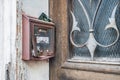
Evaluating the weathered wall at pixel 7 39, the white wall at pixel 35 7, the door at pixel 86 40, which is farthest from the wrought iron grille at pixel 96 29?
the weathered wall at pixel 7 39

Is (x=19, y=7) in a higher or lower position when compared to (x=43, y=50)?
higher

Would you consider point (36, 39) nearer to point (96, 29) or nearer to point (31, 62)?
point (31, 62)

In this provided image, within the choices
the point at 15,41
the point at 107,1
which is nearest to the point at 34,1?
the point at 15,41

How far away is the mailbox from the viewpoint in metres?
0.80

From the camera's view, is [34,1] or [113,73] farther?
[34,1]

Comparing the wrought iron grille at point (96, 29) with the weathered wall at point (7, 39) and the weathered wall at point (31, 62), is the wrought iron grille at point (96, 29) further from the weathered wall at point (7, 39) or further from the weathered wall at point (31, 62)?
the weathered wall at point (7, 39)

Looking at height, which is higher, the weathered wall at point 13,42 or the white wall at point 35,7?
the white wall at point 35,7

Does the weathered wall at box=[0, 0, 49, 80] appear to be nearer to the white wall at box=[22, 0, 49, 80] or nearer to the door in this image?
the white wall at box=[22, 0, 49, 80]

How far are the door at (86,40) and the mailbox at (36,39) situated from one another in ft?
0.14

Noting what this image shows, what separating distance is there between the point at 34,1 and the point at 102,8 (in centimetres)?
28

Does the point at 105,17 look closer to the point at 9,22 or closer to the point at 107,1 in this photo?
the point at 107,1

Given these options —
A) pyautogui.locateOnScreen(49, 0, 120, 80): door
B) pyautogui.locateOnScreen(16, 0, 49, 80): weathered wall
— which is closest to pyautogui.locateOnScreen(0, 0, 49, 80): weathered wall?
pyautogui.locateOnScreen(16, 0, 49, 80): weathered wall

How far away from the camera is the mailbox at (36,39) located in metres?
0.80

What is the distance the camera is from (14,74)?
0.81 m
